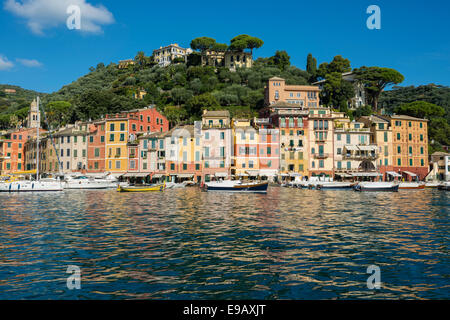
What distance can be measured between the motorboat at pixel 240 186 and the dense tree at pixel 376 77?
6592 centimetres

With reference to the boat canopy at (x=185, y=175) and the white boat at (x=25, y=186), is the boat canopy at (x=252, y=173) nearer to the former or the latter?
the boat canopy at (x=185, y=175)

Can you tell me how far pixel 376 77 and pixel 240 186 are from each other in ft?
225

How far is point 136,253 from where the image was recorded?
13.6 m

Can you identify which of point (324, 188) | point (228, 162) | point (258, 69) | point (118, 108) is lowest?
point (324, 188)

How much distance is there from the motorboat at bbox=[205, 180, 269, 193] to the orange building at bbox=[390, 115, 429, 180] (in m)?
38.7

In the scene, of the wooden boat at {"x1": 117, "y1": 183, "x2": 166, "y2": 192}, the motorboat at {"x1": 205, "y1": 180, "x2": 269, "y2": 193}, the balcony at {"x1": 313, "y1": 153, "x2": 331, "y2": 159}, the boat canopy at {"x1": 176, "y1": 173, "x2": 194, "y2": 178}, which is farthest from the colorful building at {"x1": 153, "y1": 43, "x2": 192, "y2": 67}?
the motorboat at {"x1": 205, "y1": 180, "x2": 269, "y2": 193}

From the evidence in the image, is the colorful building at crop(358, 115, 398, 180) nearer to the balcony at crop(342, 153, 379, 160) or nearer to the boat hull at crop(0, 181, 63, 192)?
the balcony at crop(342, 153, 379, 160)

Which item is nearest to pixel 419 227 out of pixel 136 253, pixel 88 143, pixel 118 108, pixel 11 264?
pixel 136 253

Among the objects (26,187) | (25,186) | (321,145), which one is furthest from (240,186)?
(25,186)

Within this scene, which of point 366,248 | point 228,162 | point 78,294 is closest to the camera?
point 78,294

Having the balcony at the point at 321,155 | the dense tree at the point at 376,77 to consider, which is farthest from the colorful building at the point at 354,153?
the dense tree at the point at 376,77

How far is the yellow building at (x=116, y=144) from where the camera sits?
6844 centimetres
